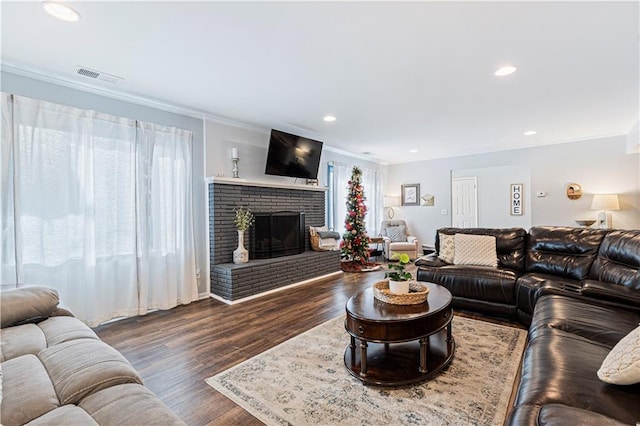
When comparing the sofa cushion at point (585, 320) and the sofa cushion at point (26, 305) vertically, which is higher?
the sofa cushion at point (26, 305)

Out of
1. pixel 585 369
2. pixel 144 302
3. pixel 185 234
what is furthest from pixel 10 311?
pixel 585 369

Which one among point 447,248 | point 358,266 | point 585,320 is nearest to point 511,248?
point 447,248

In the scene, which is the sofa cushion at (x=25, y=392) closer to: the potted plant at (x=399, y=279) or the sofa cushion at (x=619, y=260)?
the potted plant at (x=399, y=279)

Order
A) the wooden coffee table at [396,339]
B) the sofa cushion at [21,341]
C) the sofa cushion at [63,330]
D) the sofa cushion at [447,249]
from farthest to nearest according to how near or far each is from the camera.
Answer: the sofa cushion at [447,249]
the wooden coffee table at [396,339]
the sofa cushion at [63,330]
the sofa cushion at [21,341]

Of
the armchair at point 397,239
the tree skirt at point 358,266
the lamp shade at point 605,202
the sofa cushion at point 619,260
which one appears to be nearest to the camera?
the sofa cushion at point 619,260

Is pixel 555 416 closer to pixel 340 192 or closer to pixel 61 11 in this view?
pixel 61 11

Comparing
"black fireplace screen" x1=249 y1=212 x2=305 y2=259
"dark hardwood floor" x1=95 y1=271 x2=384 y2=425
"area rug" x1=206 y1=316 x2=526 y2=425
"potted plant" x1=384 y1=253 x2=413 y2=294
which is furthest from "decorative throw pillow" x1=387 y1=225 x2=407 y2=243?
"potted plant" x1=384 y1=253 x2=413 y2=294

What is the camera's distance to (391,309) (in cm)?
218

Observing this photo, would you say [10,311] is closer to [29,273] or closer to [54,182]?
[29,273]

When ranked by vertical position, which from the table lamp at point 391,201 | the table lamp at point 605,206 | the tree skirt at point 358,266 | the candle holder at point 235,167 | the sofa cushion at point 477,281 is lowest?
the tree skirt at point 358,266

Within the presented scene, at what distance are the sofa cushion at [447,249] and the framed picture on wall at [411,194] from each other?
3889 mm

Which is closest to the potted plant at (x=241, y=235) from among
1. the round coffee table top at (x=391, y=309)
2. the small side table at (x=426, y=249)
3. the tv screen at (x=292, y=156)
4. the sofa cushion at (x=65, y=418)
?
the tv screen at (x=292, y=156)

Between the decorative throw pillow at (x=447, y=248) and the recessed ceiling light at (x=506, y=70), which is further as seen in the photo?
the decorative throw pillow at (x=447, y=248)

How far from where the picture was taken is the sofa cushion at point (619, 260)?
8.18 feet
